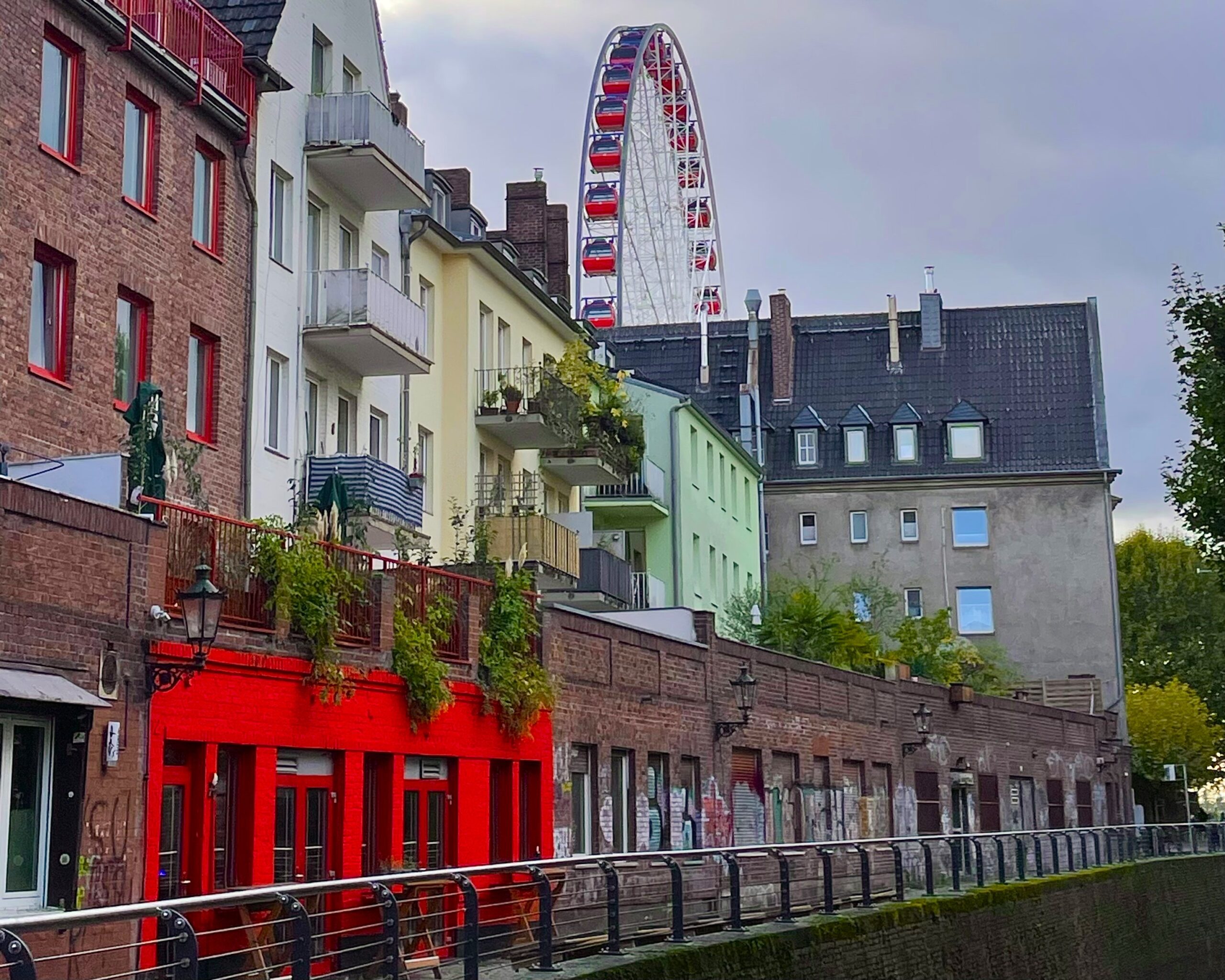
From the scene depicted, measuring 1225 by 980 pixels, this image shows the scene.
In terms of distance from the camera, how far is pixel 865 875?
71.5ft

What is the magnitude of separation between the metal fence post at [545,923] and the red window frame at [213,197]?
13788 millimetres

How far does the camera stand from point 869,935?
20719mm

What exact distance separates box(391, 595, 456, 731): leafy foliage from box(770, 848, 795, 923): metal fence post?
4.82 meters

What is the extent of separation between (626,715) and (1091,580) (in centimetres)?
3762

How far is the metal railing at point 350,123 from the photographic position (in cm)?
2855

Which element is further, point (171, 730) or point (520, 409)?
point (520, 409)

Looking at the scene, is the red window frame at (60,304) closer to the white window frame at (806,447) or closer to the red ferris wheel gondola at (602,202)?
the red ferris wheel gondola at (602,202)

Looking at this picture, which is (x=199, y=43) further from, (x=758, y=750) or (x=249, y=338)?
(x=758, y=750)

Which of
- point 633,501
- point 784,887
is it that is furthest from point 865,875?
point 633,501

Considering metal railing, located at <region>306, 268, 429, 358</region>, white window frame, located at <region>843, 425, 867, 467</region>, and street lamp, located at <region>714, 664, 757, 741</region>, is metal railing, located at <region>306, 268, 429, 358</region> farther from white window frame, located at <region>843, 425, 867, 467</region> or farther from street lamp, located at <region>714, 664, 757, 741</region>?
white window frame, located at <region>843, 425, 867, 467</region>

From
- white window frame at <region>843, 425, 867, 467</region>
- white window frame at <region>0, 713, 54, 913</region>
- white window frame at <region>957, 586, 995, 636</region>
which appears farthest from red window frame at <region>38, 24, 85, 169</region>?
white window frame at <region>843, 425, 867, 467</region>

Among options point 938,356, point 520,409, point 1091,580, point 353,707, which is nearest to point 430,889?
point 353,707

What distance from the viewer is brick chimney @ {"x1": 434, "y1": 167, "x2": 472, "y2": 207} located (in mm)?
40438

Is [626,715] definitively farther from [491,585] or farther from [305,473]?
[305,473]
